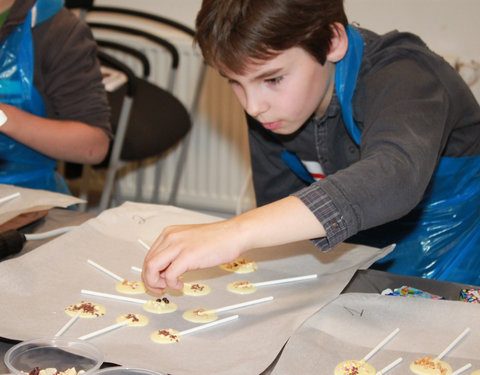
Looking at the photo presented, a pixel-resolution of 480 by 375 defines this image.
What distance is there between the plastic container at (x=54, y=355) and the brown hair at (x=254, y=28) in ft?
1.49

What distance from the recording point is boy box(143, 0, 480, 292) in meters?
0.75

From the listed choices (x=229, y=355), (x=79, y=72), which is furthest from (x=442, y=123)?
(x=79, y=72)

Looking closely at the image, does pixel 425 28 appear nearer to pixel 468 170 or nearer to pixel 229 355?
pixel 468 170

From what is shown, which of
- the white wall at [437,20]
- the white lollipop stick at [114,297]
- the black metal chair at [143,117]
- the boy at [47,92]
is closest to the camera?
the white lollipop stick at [114,297]

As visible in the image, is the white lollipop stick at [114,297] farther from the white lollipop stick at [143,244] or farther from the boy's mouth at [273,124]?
the boy's mouth at [273,124]

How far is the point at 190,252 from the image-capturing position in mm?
722

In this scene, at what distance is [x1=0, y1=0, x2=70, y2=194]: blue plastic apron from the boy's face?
1.79 feet

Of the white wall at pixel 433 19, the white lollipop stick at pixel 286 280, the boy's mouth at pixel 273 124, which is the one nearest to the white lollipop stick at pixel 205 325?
the white lollipop stick at pixel 286 280

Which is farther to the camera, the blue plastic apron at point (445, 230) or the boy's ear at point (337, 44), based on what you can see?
the blue plastic apron at point (445, 230)

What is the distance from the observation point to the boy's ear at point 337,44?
3.29 feet

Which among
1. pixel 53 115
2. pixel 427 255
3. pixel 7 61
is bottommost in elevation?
pixel 427 255

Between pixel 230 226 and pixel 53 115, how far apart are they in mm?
767

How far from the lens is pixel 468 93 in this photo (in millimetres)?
1059

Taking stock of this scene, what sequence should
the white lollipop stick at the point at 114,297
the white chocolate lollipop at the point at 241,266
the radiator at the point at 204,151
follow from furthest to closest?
the radiator at the point at 204,151, the white chocolate lollipop at the point at 241,266, the white lollipop stick at the point at 114,297
